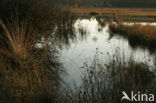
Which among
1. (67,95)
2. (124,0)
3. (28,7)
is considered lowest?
(67,95)

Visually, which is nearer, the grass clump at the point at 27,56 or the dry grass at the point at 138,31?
the grass clump at the point at 27,56

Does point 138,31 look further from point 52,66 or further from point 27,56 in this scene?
point 27,56

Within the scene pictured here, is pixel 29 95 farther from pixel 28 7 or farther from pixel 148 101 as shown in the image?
pixel 28 7

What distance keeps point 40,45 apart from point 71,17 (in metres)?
5.73

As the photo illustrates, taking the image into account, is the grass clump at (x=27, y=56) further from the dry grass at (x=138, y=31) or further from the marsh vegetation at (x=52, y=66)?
the dry grass at (x=138, y=31)

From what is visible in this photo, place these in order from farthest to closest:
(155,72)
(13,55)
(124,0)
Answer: (124,0), (13,55), (155,72)

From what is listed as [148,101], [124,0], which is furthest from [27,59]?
[124,0]

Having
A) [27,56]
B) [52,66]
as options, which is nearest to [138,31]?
[52,66]

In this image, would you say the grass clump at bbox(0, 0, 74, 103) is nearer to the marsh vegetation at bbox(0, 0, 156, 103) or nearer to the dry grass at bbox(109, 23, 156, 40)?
the marsh vegetation at bbox(0, 0, 156, 103)

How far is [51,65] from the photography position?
17.3 feet

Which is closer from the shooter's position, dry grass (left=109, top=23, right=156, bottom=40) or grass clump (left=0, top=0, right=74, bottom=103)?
grass clump (left=0, top=0, right=74, bottom=103)

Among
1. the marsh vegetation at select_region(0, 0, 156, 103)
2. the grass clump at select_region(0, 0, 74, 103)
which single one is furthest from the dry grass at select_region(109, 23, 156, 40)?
the grass clump at select_region(0, 0, 74, 103)

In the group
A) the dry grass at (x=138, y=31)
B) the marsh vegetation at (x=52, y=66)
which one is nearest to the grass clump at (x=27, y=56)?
the marsh vegetation at (x=52, y=66)

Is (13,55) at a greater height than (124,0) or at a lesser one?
lesser
